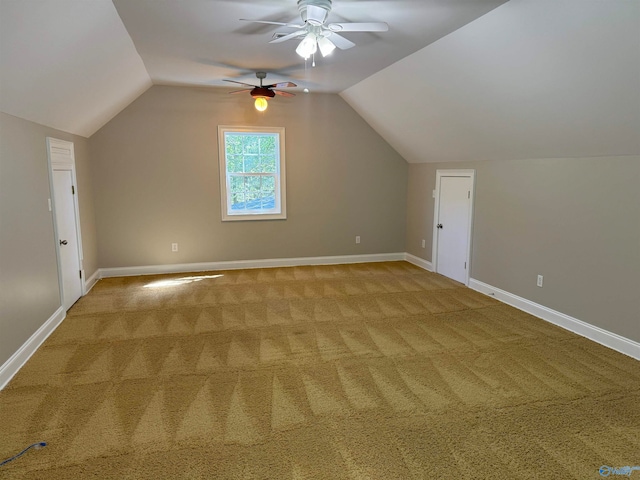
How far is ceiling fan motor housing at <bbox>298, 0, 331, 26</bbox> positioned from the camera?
Result: 2.54 meters

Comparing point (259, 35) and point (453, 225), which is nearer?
point (259, 35)

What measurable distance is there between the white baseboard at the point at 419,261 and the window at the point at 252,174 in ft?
7.45

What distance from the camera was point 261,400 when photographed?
2580 millimetres

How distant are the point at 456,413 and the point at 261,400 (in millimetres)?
1274

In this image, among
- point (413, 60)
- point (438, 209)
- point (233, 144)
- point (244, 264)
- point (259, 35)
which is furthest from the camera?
point (244, 264)

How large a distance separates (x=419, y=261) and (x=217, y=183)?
345cm

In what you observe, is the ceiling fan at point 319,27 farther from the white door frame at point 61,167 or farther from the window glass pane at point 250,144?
the window glass pane at point 250,144

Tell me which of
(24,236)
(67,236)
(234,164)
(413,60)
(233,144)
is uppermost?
(413,60)

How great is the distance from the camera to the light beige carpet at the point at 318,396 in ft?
6.66

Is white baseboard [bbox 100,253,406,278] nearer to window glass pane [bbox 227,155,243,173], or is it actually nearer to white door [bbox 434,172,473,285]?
white door [bbox 434,172,473,285]

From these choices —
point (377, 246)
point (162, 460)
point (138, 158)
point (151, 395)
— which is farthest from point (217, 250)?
point (162, 460)

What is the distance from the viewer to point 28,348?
313cm

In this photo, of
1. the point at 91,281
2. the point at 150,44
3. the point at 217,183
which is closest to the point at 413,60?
the point at 150,44

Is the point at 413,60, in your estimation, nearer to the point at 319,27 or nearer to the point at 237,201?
the point at 319,27
